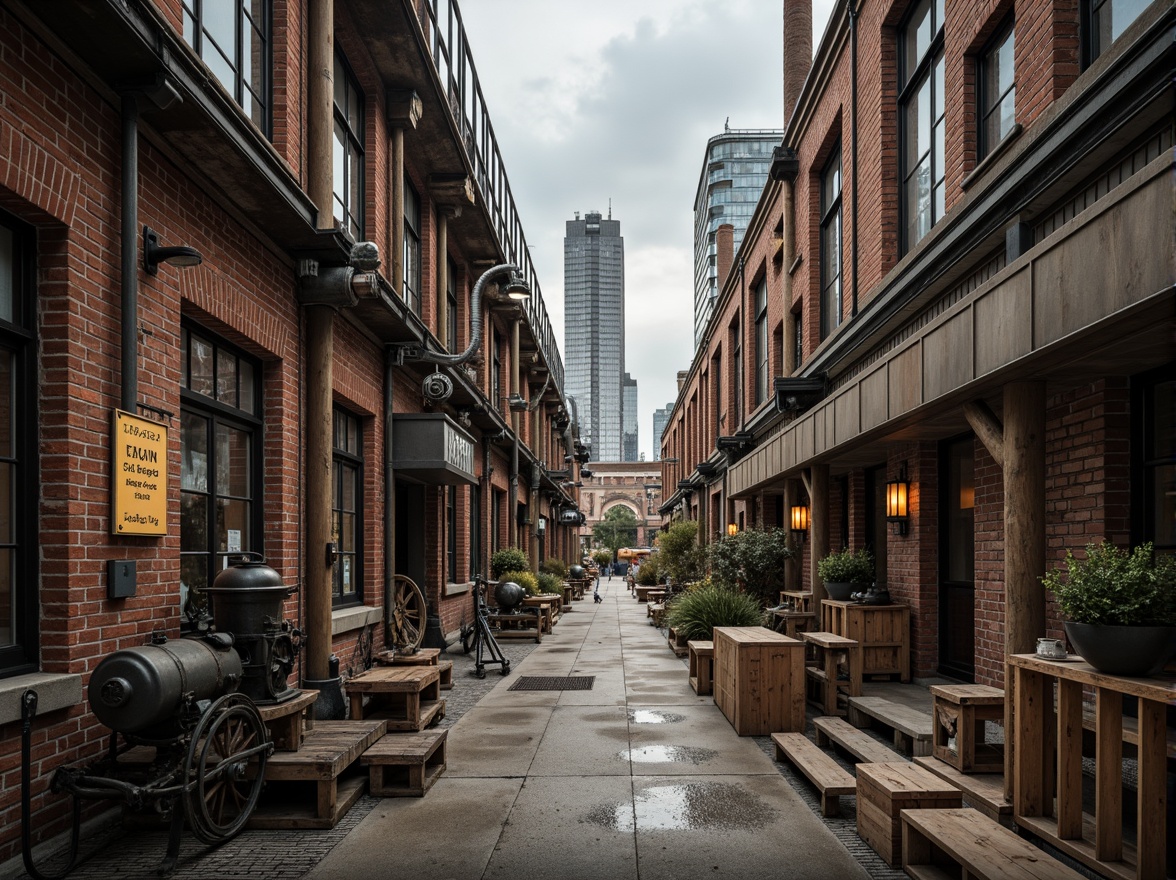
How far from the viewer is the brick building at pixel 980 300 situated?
489cm

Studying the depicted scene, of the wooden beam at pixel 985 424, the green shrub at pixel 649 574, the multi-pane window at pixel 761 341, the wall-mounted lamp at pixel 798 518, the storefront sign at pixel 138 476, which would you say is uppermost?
the multi-pane window at pixel 761 341

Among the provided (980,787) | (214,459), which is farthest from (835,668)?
(214,459)

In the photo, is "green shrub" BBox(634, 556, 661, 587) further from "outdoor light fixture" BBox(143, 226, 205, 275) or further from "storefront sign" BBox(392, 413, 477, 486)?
"outdoor light fixture" BBox(143, 226, 205, 275)

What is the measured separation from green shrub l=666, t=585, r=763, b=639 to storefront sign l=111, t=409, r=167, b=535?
7.31m

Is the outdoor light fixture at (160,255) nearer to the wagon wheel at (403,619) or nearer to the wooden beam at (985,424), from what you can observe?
the wooden beam at (985,424)

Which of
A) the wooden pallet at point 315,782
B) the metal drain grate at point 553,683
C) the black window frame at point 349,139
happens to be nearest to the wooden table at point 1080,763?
the wooden pallet at point 315,782

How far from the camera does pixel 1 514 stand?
445 centimetres

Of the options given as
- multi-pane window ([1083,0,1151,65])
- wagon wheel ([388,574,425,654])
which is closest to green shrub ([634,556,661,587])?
wagon wheel ([388,574,425,654])

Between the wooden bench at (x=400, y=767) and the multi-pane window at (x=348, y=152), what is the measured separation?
5.22 meters

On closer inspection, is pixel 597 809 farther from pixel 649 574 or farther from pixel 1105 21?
pixel 649 574

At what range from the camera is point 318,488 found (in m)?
8.00

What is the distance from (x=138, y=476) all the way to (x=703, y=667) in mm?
6584

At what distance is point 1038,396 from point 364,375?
6.82 metres

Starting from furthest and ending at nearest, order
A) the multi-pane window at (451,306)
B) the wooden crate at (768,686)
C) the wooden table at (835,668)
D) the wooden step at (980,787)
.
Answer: the multi-pane window at (451,306) < the wooden table at (835,668) < the wooden crate at (768,686) < the wooden step at (980,787)
